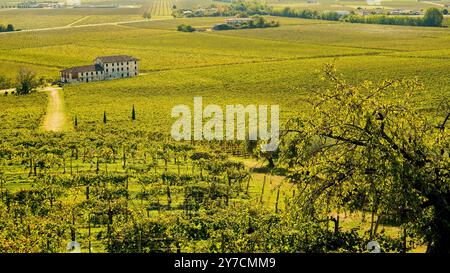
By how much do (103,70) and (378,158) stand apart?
101802mm

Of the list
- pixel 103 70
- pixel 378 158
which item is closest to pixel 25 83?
pixel 103 70

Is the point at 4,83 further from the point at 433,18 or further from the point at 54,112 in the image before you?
the point at 433,18

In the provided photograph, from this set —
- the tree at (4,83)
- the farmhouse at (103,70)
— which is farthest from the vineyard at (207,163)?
the tree at (4,83)

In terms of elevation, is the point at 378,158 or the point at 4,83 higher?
the point at 378,158

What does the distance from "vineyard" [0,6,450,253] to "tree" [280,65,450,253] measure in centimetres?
6

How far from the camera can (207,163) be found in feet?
156

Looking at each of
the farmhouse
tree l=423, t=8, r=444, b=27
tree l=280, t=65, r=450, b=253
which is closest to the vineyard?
tree l=280, t=65, r=450, b=253

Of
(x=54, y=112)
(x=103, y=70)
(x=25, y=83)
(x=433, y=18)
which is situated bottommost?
(x=54, y=112)

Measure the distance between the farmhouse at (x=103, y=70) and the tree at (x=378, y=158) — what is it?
95.9 metres

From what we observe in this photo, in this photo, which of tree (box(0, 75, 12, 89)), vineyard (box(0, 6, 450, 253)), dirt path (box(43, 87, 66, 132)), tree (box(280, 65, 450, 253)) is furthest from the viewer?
tree (box(0, 75, 12, 89))

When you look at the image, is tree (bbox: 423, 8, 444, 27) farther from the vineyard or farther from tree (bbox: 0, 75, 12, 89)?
tree (bbox: 0, 75, 12, 89)

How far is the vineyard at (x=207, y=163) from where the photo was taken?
51.3 ft

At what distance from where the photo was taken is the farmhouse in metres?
107

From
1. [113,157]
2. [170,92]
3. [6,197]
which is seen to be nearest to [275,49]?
[170,92]
